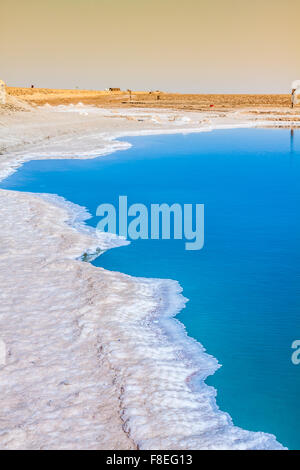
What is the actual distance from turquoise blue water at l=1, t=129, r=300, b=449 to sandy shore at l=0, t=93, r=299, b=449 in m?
0.25

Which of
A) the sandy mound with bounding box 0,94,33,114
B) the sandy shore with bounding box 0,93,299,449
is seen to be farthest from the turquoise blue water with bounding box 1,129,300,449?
the sandy mound with bounding box 0,94,33,114

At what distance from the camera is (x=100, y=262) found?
22.8ft

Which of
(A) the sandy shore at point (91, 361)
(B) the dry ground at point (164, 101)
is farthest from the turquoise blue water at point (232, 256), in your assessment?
(B) the dry ground at point (164, 101)

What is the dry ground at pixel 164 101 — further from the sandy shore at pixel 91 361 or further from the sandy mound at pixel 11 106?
the sandy shore at pixel 91 361

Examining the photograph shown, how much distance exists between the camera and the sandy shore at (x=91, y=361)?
3.43m

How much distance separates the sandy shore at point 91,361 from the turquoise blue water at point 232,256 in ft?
0.82

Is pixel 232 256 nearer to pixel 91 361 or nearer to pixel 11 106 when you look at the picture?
pixel 91 361

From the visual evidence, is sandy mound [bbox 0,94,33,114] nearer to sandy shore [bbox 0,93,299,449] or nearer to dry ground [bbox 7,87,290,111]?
dry ground [bbox 7,87,290,111]

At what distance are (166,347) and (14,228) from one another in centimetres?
410

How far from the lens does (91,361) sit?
428cm

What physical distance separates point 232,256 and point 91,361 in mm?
3547

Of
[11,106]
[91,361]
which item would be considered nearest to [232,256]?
[91,361]

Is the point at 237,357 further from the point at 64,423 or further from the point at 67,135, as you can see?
the point at 67,135
